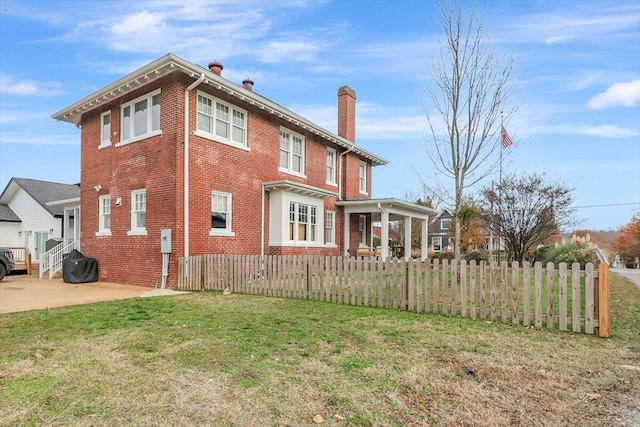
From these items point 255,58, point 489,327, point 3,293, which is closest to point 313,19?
point 255,58

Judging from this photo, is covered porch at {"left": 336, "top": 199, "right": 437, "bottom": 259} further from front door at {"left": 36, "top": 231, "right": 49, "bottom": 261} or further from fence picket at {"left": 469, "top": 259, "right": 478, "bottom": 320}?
front door at {"left": 36, "top": 231, "right": 49, "bottom": 261}

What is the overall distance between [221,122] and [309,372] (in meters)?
11.2

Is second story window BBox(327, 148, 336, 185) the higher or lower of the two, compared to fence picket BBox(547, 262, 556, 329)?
higher

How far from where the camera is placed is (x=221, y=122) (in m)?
13.6

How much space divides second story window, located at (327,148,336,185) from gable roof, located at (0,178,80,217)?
17.4 m

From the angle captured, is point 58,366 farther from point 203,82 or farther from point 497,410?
point 203,82

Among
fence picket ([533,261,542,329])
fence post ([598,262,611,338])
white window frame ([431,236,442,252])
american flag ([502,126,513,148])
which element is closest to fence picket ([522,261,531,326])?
fence picket ([533,261,542,329])

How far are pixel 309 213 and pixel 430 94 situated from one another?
6.81m

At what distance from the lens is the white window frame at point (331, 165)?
19.9m

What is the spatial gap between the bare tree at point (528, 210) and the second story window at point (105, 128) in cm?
1980

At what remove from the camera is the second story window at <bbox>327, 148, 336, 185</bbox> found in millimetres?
19859

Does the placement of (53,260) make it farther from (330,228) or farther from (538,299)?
(538,299)

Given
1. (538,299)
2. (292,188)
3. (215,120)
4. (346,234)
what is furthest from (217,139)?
(538,299)

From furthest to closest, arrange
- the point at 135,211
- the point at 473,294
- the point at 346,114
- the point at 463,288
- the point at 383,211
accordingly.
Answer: the point at 346,114 → the point at 383,211 → the point at 135,211 → the point at 463,288 → the point at 473,294
